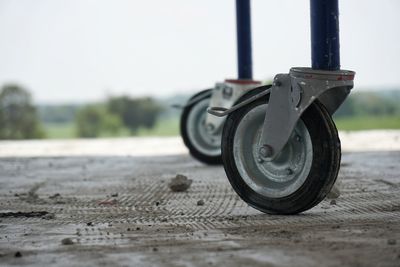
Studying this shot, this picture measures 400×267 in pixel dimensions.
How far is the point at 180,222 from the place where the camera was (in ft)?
16.1

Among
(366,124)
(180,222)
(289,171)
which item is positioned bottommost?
(366,124)

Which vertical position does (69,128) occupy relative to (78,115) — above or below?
below

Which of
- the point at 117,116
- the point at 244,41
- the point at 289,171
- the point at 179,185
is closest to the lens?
the point at 289,171

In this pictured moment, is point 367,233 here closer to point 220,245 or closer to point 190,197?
point 220,245

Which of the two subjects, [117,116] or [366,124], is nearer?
[366,124]

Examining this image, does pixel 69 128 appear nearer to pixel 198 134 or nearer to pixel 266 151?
pixel 198 134

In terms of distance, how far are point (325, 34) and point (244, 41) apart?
149 inches

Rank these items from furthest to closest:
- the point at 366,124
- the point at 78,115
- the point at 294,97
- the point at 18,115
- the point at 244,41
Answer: the point at 78,115
the point at 18,115
the point at 366,124
the point at 244,41
the point at 294,97

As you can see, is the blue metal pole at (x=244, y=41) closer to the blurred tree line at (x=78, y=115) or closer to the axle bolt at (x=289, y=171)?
the axle bolt at (x=289, y=171)

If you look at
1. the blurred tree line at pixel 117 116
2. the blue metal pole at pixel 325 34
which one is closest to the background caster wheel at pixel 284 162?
the blue metal pole at pixel 325 34

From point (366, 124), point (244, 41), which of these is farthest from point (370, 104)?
point (244, 41)

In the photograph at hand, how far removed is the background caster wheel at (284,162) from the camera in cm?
475

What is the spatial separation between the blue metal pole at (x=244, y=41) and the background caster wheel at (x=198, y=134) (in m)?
0.48

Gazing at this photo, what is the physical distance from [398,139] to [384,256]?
26.2 ft
